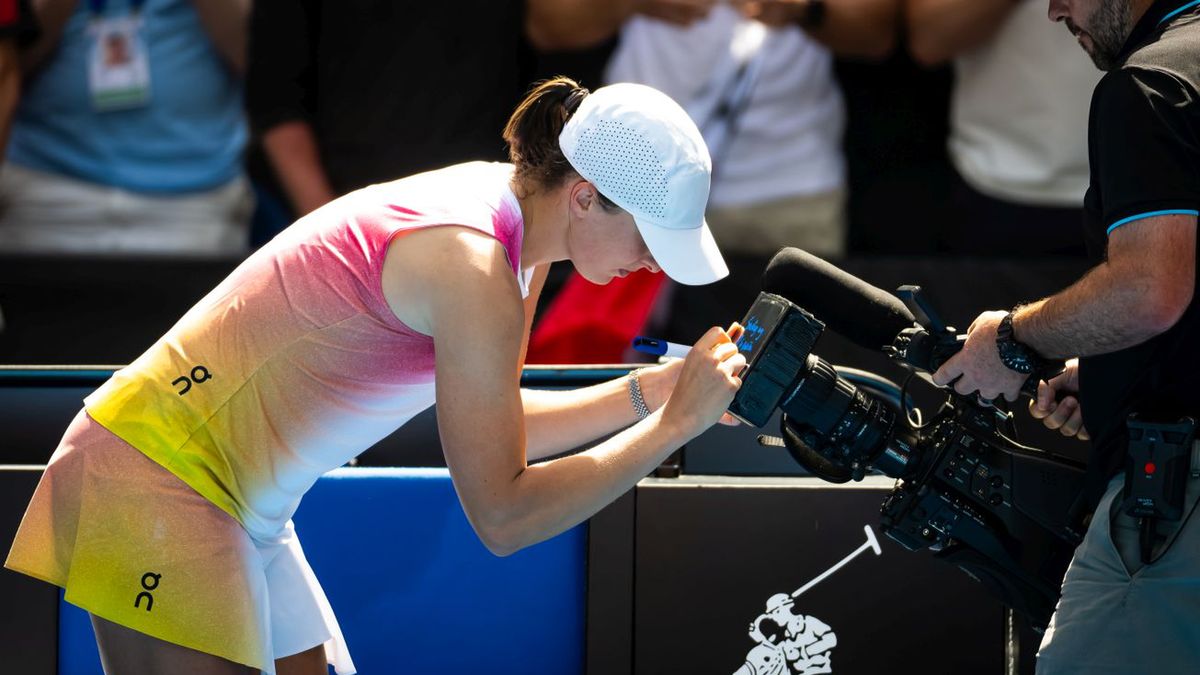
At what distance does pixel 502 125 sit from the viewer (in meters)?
5.02

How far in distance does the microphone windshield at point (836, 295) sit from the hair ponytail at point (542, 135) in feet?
1.63

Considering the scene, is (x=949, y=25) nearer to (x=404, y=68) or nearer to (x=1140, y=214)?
(x=404, y=68)

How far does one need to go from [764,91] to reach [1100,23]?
2.48m

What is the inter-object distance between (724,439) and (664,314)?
5.06ft

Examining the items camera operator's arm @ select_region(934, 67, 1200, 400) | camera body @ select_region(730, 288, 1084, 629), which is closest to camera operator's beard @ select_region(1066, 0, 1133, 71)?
camera operator's arm @ select_region(934, 67, 1200, 400)

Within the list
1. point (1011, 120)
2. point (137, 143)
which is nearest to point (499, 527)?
point (1011, 120)

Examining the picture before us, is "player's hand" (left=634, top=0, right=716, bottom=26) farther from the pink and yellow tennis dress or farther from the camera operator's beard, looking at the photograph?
the pink and yellow tennis dress

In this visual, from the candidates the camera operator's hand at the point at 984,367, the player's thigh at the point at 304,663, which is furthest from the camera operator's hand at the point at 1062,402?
the player's thigh at the point at 304,663

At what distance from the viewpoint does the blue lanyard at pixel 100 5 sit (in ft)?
16.3

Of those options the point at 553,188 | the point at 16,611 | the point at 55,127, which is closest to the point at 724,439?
the point at 553,188

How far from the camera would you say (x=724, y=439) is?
3424 mm

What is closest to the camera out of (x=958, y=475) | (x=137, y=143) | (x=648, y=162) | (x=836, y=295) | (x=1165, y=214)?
(x=1165, y=214)

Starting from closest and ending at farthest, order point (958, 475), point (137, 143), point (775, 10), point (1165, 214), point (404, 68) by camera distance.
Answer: point (1165, 214) < point (958, 475) < point (775, 10) < point (404, 68) < point (137, 143)

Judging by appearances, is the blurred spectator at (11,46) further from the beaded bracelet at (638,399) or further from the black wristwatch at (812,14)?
the beaded bracelet at (638,399)
